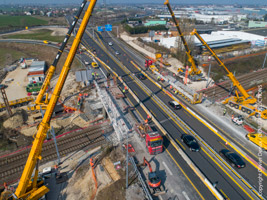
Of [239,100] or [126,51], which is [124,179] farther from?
[126,51]

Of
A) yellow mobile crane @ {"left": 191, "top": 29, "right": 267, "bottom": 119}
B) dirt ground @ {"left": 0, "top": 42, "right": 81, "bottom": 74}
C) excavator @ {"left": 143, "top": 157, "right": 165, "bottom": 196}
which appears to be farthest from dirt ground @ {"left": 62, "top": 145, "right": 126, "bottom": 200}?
dirt ground @ {"left": 0, "top": 42, "right": 81, "bottom": 74}

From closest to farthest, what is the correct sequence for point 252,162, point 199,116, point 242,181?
point 242,181
point 252,162
point 199,116

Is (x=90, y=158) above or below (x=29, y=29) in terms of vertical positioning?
below

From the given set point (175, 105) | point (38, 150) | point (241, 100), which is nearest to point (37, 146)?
point (38, 150)

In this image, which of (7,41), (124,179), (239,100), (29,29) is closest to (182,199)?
(124,179)

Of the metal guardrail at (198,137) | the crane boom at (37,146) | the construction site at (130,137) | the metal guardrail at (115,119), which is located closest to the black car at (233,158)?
the construction site at (130,137)

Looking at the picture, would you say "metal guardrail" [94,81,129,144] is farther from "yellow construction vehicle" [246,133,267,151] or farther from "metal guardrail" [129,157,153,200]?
"yellow construction vehicle" [246,133,267,151]

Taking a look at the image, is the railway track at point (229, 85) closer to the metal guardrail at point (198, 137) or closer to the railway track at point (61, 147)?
the metal guardrail at point (198, 137)
